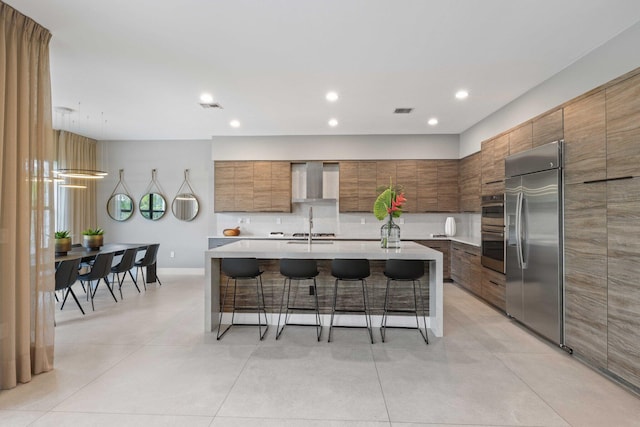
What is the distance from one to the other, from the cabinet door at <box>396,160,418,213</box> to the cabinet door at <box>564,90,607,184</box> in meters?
3.37

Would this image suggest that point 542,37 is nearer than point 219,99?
Yes

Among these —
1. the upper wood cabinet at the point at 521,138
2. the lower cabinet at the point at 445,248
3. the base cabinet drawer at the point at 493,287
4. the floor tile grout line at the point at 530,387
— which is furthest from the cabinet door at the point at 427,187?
the floor tile grout line at the point at 530,387

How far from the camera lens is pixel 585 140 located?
3.00m

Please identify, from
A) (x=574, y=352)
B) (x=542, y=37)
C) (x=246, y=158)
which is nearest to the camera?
(x=542, y=37)

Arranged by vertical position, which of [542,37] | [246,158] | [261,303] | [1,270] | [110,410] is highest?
[542,37]

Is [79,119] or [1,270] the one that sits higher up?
[79,119]

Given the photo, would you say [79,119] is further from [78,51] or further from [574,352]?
[574,352]

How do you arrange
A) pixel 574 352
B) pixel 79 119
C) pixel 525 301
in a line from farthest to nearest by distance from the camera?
pixel 79 119 < pixel 525 301 < pixel 574 352

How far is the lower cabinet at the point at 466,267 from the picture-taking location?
5219 mm

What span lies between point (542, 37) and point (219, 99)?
3826mm

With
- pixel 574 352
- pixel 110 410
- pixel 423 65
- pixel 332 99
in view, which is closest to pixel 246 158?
pixel 332 99

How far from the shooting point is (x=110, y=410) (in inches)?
90.0

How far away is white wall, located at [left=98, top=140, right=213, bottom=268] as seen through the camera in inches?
287

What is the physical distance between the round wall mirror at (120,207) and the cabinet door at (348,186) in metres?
4.74
